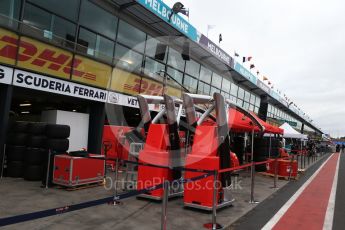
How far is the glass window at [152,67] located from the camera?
17.8 m

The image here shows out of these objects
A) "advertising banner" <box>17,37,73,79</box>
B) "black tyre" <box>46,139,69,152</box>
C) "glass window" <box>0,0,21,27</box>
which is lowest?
"black tyre" <box>46,139,69,152</box>

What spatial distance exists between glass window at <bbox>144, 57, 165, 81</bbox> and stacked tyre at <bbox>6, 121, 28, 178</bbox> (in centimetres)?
819

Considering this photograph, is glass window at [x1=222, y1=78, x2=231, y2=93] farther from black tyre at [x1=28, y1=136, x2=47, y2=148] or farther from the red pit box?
black tyre at [x1=28, y1=136, x2=47, y2=148]

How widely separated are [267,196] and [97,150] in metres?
8.17

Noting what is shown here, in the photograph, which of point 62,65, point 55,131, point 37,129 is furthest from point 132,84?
point 55,131

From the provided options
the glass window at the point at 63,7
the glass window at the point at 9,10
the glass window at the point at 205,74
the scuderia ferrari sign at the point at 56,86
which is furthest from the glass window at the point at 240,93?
the glass window at the point at 9,10

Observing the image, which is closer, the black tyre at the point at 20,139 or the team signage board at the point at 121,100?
the black tyre at the point at 20,139

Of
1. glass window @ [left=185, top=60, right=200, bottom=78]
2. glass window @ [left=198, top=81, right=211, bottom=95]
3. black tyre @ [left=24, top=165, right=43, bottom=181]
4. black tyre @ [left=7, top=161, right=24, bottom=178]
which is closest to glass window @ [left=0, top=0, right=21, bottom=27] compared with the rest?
black tyre @ [left=7, top=161, right=24, bottom=178]

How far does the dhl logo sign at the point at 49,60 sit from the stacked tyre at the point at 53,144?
282cm

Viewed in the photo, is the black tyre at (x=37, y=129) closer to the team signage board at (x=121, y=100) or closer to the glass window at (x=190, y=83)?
the team signage board at (x=121, y=100)

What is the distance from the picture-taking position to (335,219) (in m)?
7.56

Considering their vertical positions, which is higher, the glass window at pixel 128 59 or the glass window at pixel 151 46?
the glass window at pixel 151 46

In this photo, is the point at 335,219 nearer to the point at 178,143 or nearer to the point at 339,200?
the point at 339,200

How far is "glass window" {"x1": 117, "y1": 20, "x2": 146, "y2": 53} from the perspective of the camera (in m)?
16.2
